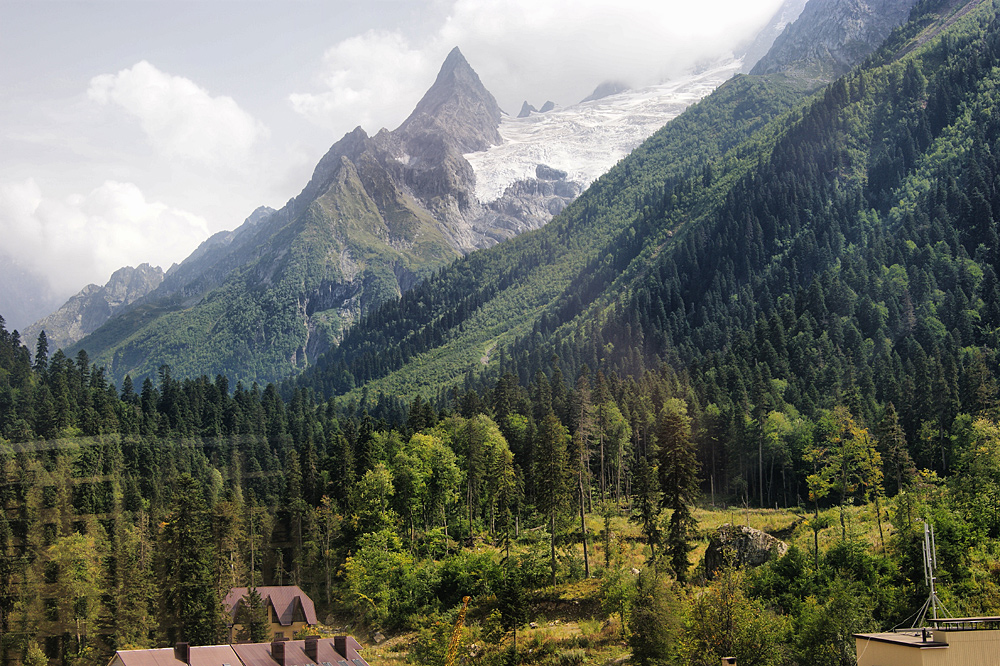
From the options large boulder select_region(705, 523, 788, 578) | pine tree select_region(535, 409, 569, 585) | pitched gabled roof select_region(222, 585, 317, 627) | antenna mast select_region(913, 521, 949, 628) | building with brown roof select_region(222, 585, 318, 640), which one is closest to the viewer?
antenna mast select_region(913, 521, 949, 628)

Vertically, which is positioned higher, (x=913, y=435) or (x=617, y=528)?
(x=913, y=435)

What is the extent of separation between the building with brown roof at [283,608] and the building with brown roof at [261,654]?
15349mm

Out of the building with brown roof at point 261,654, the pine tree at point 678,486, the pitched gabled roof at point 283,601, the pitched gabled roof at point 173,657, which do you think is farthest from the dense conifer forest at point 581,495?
the pitched gabled roof at point 173,657

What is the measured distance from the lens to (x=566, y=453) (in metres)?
89.3

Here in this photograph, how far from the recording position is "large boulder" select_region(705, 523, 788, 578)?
73188 mm

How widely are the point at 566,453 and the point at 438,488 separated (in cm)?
1993

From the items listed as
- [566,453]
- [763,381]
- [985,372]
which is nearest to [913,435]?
[985,372]

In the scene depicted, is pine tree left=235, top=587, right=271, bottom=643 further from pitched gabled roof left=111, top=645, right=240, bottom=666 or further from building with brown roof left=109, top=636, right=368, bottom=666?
pitched gabled roof left=111, top=645, right=240, bottom=666

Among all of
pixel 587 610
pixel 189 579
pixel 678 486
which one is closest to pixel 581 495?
pixel 678 486

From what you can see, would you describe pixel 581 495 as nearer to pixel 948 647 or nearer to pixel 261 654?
pixel 261 654

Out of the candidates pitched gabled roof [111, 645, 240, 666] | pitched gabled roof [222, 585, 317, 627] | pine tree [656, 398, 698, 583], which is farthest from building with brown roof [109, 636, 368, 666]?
pine tree [656, 398, 698, 583]

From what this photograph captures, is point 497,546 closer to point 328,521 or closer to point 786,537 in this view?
point 328,521

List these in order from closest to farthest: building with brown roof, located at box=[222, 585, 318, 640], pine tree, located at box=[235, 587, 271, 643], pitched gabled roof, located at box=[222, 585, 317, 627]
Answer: pine tree, located at box=[235, 587, 271, 643] → building with brown roof, located at box=[222, 585, 318, 640] → pitched gabled roof, located at box=[222, 585, 317, 627]

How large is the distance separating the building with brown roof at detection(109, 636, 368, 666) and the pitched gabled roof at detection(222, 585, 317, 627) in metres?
16.1
